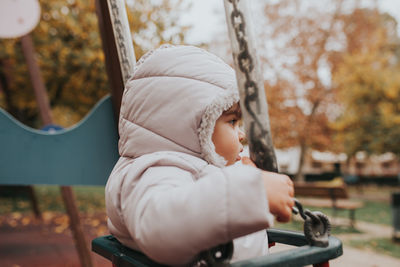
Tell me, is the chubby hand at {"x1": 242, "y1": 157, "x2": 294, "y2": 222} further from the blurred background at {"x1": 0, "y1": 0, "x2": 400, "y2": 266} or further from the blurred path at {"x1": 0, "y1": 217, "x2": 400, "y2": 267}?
the blurred background at {"x1": 0, "y1": 0, "x2": 400, "y2": 266}

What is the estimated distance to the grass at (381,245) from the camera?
19.1ft

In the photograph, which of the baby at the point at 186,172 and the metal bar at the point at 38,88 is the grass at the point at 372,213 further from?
the baby at the point at 186,172

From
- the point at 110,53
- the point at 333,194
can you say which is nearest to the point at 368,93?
the point at 333,194

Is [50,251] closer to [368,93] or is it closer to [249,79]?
[249,79]

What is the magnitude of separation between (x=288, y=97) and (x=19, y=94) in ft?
24.9

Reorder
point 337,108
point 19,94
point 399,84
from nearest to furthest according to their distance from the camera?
point 19,94
point 399,84
point 337,108

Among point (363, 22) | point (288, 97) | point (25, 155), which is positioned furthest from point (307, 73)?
point (25, 155)

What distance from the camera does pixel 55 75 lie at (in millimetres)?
7402

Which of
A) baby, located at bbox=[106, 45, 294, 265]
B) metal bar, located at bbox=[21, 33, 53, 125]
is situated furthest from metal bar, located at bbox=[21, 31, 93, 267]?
baby, located at bbox=[106, 45, 294, 265]

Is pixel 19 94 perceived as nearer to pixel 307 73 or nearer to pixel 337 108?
pixel 307 73

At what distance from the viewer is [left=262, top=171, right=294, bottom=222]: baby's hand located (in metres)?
0.92

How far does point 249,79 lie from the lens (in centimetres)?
90

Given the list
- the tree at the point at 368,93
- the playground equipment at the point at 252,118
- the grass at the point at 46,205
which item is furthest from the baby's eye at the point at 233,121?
the tree at the point at 368,93

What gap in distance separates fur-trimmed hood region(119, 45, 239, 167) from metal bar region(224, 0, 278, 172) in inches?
7.1
